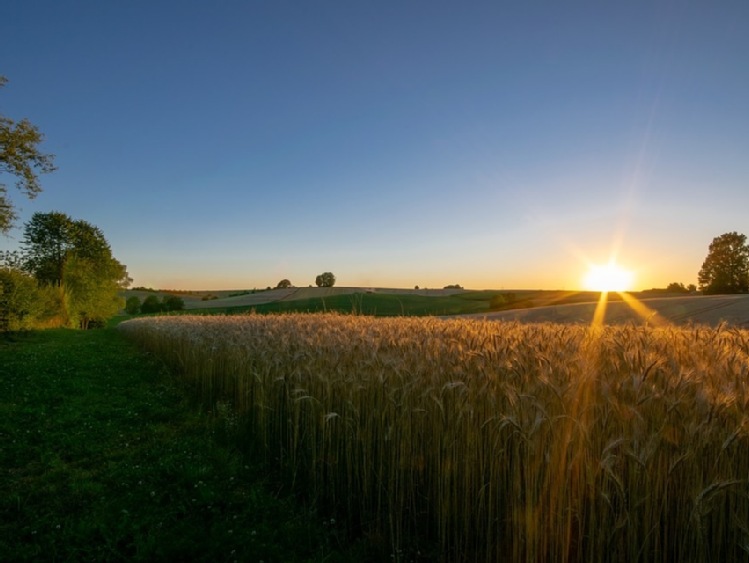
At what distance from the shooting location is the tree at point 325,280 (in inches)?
3174

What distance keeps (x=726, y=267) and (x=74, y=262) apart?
80252mm

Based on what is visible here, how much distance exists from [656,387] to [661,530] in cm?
92

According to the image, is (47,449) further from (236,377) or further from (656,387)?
(656,387)


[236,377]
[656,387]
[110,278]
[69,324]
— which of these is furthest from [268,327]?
[110,278]

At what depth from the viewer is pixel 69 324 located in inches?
1716

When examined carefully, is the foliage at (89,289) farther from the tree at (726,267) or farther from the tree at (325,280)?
the tree at (726,267)

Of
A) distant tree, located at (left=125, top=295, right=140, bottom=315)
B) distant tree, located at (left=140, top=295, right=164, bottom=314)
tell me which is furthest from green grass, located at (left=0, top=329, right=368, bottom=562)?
distant tree, located at (left=125, top=295, right=140, bottom=315)

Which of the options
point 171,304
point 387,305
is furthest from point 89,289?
point 387,305

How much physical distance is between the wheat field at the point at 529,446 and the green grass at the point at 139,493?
568mm

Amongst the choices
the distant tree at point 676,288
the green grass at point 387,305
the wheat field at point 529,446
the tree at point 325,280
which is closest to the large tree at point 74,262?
the green grass at point 387,305

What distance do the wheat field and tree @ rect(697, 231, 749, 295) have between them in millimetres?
62154

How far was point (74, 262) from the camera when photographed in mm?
50562

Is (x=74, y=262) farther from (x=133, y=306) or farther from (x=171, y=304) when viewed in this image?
(x=133, y=306)

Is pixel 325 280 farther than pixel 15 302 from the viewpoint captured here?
Yes
